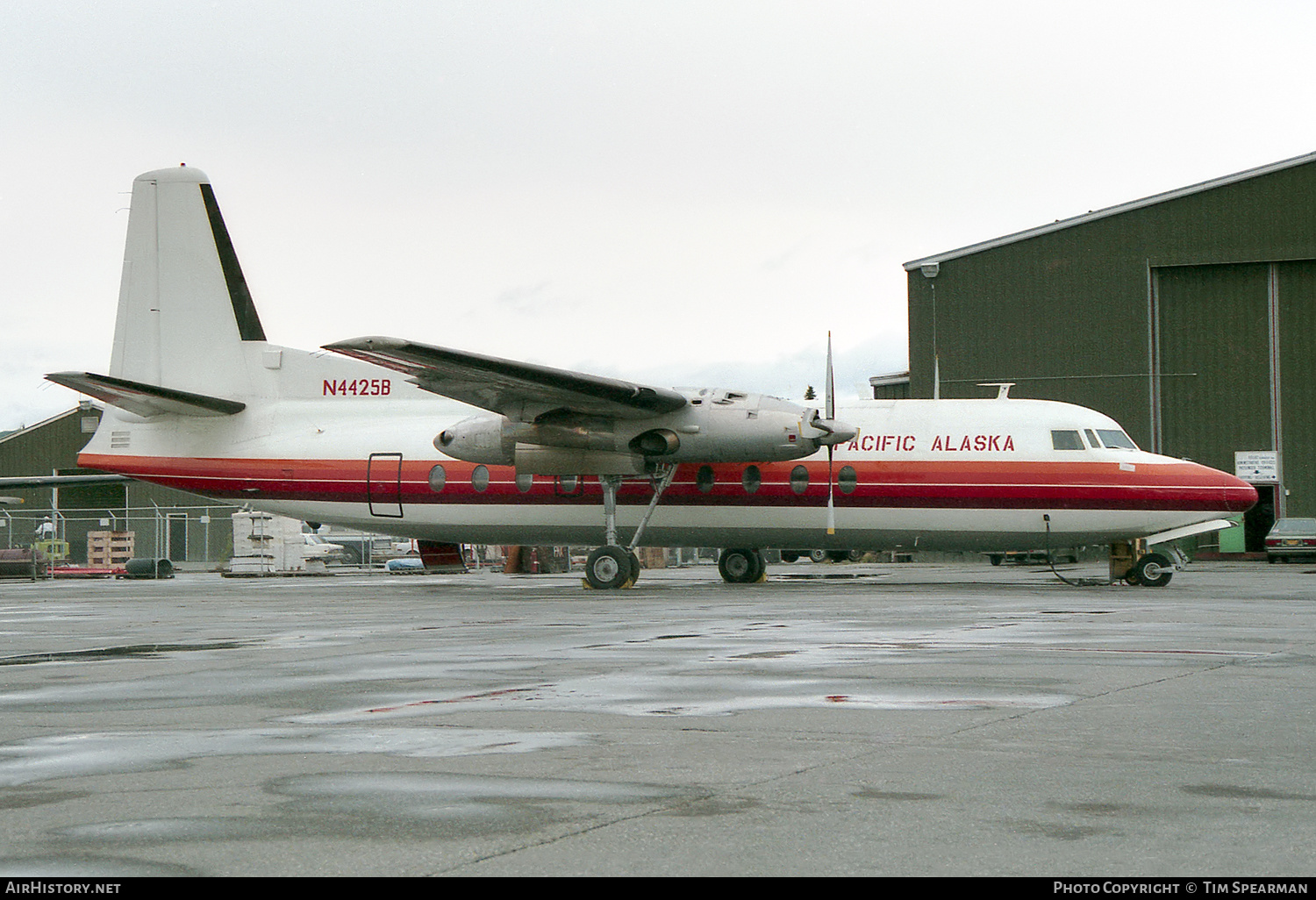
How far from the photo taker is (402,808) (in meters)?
4.25

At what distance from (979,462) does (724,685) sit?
15.4 m

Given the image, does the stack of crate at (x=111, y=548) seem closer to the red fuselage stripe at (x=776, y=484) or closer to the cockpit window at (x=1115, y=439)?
the red fuselage stripe at (x=776, y=484)

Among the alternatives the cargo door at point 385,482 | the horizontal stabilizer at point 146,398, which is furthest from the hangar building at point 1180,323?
the horizontal stabilizer at point 146,398

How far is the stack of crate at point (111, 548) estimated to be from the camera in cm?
4284

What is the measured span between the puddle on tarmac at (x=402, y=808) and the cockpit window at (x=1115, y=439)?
19647 millimetres

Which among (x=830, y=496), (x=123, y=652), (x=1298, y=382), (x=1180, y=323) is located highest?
(x=1180, y=323)

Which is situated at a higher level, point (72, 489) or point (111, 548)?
point (72, 489)

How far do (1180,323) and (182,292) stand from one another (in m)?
33.5

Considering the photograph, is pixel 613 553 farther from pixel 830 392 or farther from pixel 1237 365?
pixel 1237 365

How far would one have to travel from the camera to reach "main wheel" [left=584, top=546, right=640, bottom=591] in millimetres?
22500

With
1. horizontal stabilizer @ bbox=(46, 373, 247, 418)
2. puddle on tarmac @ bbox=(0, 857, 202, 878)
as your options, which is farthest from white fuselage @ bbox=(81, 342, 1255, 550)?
puddle on tarmac @ bbox=(0, 857, 202, 878)

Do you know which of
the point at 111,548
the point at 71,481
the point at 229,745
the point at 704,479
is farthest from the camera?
the point at 111,548

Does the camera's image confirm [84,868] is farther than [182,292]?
No

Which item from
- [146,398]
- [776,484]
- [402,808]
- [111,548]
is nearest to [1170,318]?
[776,484]
